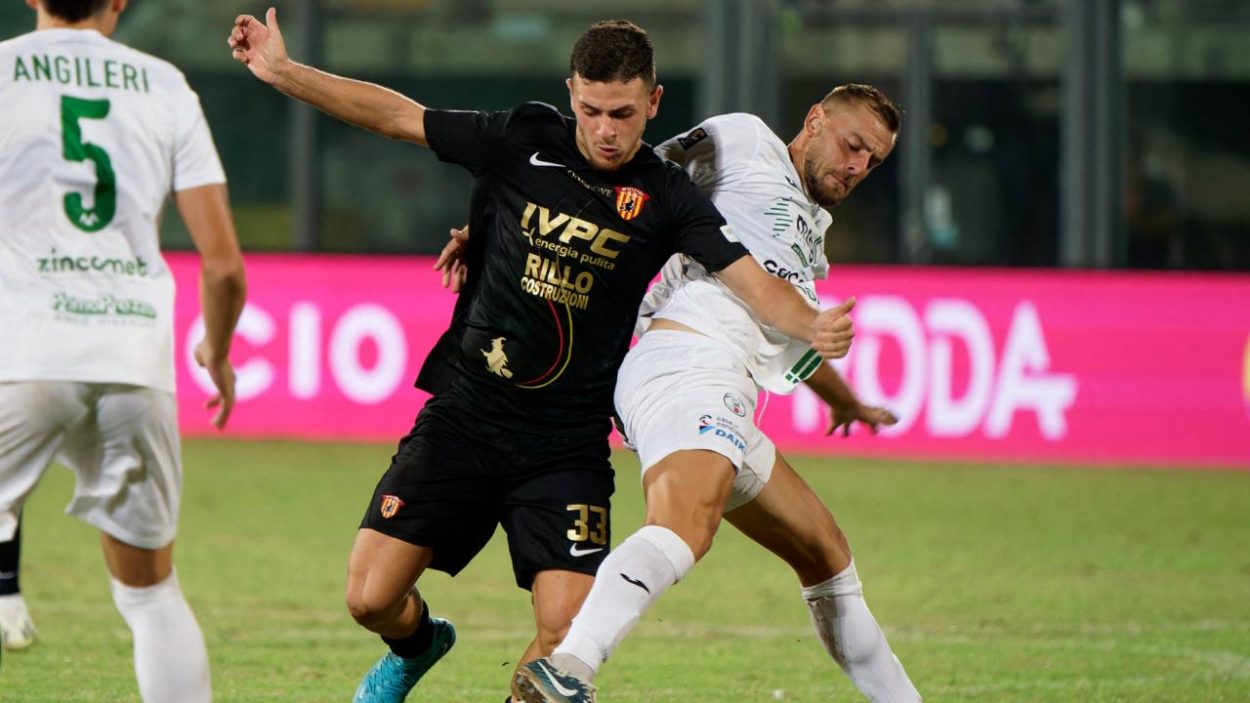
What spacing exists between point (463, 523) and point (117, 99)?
5.40ft

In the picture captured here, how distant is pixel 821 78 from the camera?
54.2 feet

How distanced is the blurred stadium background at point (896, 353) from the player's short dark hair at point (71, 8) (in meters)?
2.41

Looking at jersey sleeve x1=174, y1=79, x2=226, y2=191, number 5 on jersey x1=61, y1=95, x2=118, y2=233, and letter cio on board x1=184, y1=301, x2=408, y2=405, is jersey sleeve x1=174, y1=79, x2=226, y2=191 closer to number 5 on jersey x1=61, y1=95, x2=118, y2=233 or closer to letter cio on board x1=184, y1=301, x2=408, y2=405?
number 5 on jersey x1=61, y1=95, x2=118, y2=233

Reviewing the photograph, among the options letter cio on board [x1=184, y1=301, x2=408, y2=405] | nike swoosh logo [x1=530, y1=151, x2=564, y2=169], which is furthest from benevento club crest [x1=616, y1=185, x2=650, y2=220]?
letter cio on board [x1=184, y1=301, x2=408, y2=405]

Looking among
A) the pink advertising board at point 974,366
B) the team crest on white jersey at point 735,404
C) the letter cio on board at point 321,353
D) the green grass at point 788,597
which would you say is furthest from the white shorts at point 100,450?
the letter cio on board at point 321,353

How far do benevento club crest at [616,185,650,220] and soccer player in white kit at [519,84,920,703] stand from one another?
0.32 m

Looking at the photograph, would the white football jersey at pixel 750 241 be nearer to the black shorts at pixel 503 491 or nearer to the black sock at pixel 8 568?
the black shorts at pixel 503 491

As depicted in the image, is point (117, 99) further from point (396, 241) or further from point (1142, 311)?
point (396, 241)

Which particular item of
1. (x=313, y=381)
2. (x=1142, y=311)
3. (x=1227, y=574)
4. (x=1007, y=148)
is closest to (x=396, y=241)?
(x=313, y=381)

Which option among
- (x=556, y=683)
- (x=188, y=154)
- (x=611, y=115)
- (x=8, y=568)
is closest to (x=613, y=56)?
(x=611, y=115)

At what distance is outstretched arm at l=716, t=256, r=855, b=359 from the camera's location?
15.8 ft

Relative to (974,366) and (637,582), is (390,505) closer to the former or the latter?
(637,582)

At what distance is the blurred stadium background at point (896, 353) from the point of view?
7.11m

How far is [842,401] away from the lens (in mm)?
5770
